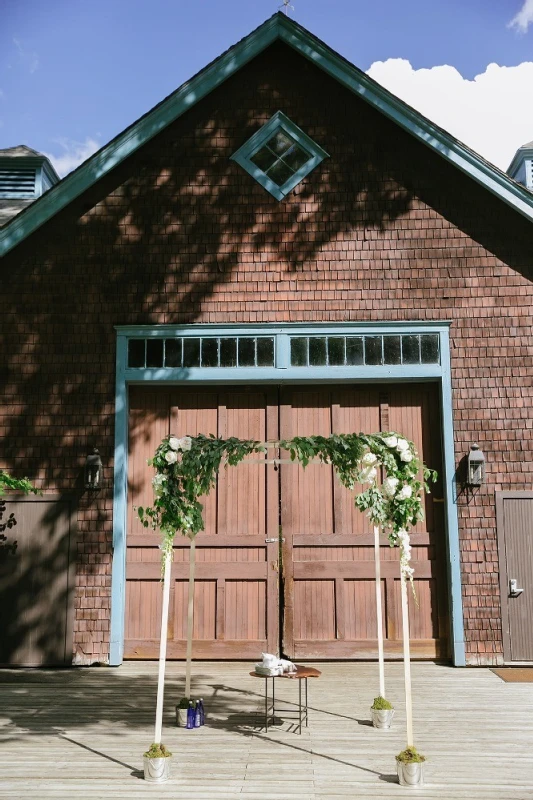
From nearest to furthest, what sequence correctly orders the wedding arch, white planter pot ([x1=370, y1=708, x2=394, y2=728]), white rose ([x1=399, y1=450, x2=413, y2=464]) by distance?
1. the wedding arch
2. white rose ([x1=399, y1=450, x2=413, y2=464])
3. white planter pot ([x1=370, y1=708, x2=394, y2=728])

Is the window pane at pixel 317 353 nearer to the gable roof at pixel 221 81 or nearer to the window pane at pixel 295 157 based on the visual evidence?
the window pane at pixel 295 157

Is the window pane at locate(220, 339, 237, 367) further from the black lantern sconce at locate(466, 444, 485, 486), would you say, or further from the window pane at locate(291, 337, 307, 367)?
the black lantern sconce at locate(466, 444, 485, 486)

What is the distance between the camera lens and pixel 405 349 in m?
8.98

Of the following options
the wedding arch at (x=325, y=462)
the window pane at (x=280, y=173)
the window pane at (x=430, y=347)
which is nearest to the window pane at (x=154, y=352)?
the window pane at (x=280, y=173)

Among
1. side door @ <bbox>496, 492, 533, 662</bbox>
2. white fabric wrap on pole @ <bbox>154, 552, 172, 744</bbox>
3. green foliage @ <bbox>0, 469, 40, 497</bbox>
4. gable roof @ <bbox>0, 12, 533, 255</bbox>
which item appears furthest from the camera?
gable roof @ <bbox>0, 12, 533, 255</bbox>

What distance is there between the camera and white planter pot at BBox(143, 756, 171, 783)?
4.95 metres

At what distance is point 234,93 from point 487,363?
4.24 metres

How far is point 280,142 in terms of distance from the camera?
9.28 metres

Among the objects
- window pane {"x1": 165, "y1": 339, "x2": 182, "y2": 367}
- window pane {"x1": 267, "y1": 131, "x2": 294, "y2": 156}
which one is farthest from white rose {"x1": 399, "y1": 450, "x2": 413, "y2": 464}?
window pane {"x1": 267, "y1": 131, "x2": 294, "y2": 156}

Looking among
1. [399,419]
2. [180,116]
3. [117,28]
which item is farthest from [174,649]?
[117,28]

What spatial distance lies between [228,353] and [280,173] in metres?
2.17

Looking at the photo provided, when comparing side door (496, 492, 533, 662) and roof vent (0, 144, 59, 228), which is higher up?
roof vent (0, 144, 59, 228)

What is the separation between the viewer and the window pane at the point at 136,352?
9031mm

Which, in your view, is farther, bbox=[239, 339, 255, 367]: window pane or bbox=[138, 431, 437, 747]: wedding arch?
bbox=[239, 339, 255, 367]: window pane
